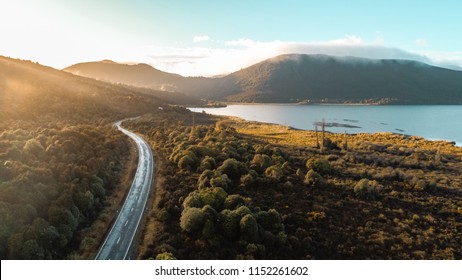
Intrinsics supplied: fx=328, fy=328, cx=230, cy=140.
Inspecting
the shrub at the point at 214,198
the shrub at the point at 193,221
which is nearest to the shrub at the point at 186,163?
the shrub at the point at 214,198

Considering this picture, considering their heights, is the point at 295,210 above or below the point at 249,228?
below

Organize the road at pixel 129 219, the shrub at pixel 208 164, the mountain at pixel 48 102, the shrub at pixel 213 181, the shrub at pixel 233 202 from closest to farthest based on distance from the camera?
the road at pixel 129 219 → the shrub at pixel 233 202 → the shrub at pixel 213 181 → the shrub at pixel 208 164 → the mountain at pixel 48 102

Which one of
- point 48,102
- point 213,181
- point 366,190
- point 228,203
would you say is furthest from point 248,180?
point 48,102

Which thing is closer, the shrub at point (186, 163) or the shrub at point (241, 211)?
the shrub at point (241, 211)

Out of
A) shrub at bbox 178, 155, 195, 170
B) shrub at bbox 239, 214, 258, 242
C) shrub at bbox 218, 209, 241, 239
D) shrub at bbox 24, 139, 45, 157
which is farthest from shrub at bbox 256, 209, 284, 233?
shrub at bbox 24, 139, 45, 157

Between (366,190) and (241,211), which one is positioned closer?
(241,211)

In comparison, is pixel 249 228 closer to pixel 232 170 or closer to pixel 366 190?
pixel 232 170

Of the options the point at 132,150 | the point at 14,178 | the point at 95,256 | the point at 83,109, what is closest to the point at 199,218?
the point at 95,256

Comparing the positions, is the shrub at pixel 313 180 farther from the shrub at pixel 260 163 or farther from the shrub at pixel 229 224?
the shrub at pixel 229 224
